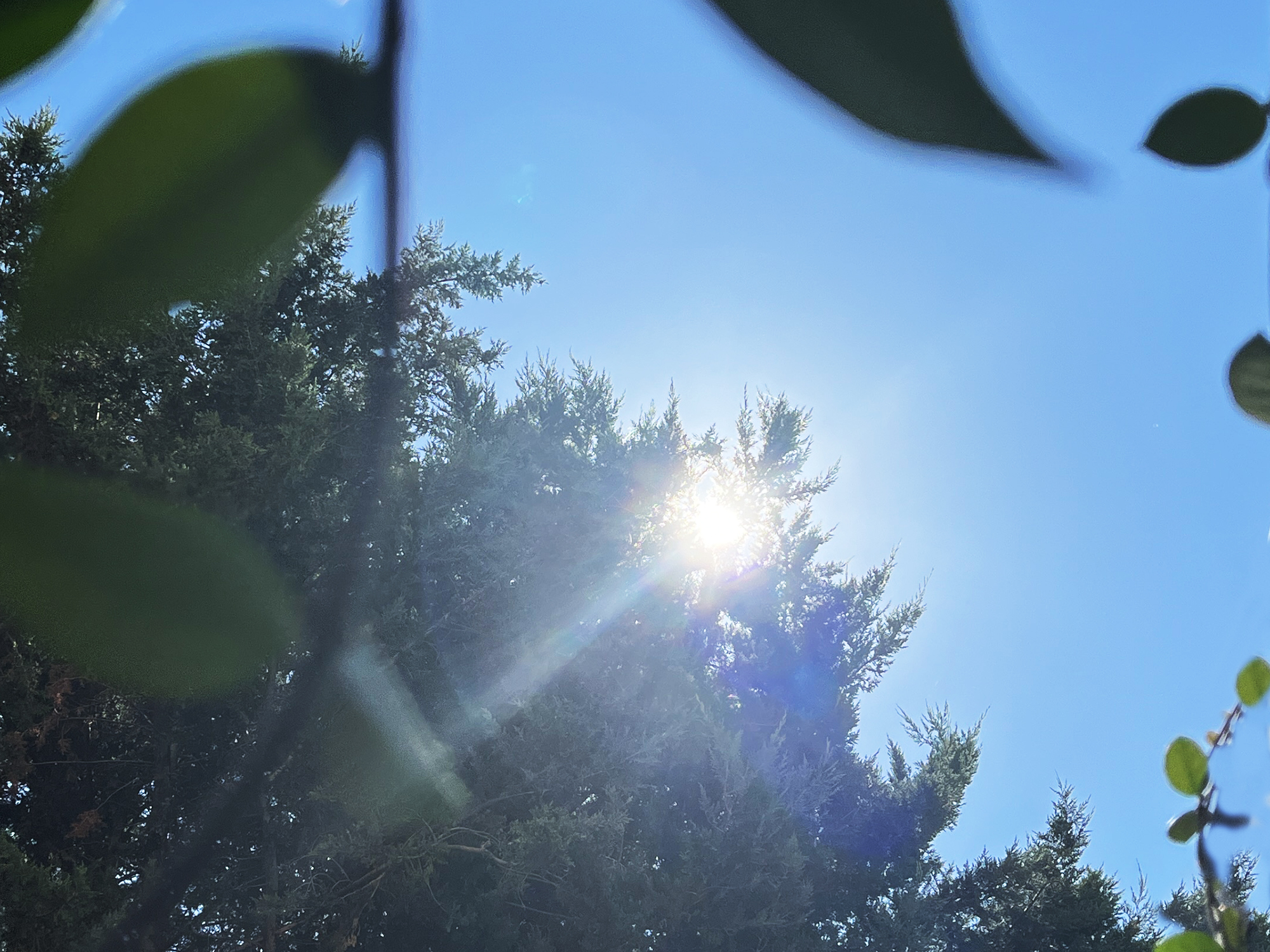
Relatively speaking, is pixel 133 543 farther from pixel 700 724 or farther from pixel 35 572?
pixel 700 724

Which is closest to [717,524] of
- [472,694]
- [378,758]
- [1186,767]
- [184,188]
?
[472,694]

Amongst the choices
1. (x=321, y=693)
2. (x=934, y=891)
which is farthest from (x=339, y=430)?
(x=934, y=891)

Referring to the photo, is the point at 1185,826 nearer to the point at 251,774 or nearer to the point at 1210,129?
the point at 1210,129

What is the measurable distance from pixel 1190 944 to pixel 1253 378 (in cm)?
16

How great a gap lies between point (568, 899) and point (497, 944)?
635mm

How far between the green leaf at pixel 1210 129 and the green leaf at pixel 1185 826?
0.64 ft

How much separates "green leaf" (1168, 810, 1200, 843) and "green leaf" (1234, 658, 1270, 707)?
44mm

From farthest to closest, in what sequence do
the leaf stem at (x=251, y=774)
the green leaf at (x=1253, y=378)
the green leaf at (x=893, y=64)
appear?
the leaf stem at (x=251, y=774) → the green leaf at (x=1253, y=378) → the green leaf at (x=893, y=64)

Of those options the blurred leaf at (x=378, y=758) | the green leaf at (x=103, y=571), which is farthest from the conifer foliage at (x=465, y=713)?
the green leaf at (x=103, y=571)

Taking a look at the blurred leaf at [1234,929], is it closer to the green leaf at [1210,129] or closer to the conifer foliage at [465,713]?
the green leaf at [1210,129]

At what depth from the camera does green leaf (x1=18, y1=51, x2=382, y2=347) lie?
194 millimetres

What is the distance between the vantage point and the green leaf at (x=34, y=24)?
0.19m

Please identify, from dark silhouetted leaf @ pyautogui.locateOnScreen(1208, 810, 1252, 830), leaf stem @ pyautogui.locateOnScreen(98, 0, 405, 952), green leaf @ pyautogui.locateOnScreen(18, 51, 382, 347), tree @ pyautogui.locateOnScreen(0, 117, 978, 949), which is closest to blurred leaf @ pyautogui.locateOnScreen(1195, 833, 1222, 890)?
dark silhouetted leaf @ pyautogui.locateOnScreen(1208, 810, 1252, 830)

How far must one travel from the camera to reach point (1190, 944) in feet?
0.74
